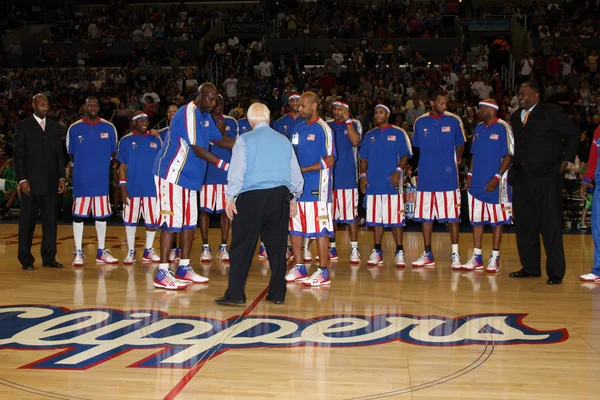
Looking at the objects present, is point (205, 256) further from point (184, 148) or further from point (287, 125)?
point (184, 148)

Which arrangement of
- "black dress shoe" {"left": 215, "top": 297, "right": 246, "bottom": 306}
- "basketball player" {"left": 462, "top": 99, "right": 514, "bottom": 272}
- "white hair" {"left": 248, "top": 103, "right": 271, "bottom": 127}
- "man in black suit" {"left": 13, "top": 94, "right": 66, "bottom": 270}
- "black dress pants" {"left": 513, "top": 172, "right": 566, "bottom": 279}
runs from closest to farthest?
"black dress shoe" {"left": 215, "top": 297, "right": 246, "bottom": 306} → "white hair" {"left": 248, "top": 103, "right": 271, "bottom": 127} → "black dress pants" {"left": 513, "top": 172, "right": 566, "bottom": 279} → "basketball player" {"left": 462, "top": 99, "right": 514, "bottom": 272} → "man in black suit" {"left": 13, "top": 94, "right": 66, "bottom": 270}

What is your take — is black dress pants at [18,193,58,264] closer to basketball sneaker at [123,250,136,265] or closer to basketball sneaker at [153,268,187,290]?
basketball sneaker at [123,250,136,265]

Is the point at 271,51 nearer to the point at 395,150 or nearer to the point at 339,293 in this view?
the point at 395,150

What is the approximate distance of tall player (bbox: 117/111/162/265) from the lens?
9.76 m

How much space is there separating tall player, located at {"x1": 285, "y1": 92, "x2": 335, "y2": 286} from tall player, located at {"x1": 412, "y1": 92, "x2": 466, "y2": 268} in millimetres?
1699

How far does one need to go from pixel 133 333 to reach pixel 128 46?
20858 mm

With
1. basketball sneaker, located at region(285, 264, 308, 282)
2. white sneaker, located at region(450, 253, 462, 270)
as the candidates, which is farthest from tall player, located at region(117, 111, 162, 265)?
white sneaker, located at region(450, 253, 462, 270)

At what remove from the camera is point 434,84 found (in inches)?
768

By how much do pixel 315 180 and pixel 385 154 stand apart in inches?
67.8

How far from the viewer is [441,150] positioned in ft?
30.7

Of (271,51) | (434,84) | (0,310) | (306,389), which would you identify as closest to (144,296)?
(0,310)

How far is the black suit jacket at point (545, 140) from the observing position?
331 inches

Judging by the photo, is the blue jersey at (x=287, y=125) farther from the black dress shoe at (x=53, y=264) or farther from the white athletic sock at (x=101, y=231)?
the black dress shoe at (x=53, y=264)

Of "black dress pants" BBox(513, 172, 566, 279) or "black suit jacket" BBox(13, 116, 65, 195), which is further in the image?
"black suit jacket" BBox(13, 116, 65, 195)
